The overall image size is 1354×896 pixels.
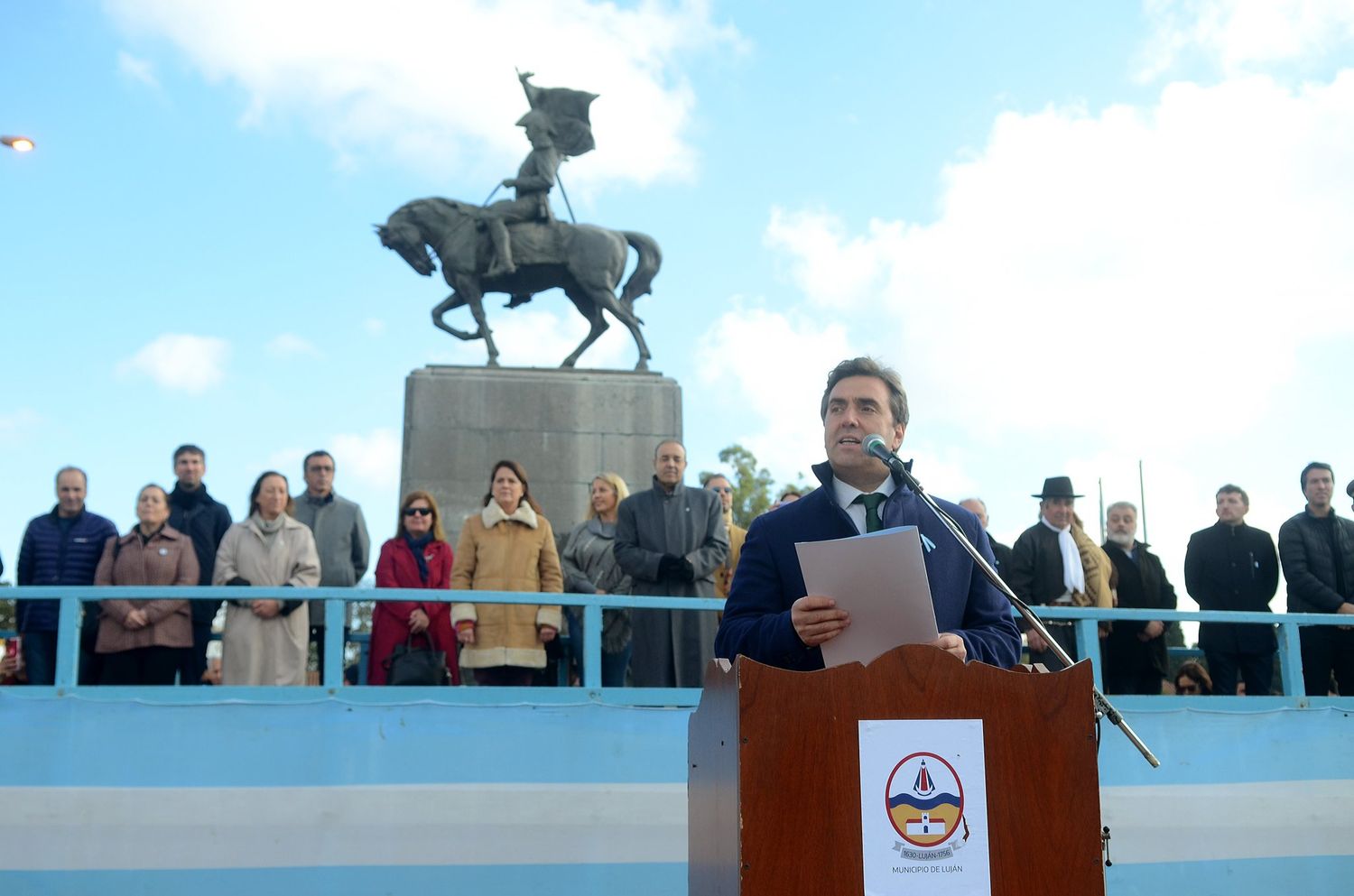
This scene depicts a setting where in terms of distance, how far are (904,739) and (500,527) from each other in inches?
191

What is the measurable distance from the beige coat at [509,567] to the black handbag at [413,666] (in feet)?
0.47

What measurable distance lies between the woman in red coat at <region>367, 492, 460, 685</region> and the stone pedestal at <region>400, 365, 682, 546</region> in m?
4.34

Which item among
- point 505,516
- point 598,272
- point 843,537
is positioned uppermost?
point 598,272

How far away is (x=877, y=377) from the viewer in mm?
3377

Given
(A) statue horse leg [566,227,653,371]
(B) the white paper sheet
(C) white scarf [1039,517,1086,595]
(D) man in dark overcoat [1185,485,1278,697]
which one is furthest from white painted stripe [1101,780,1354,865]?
(A) statue horse leg [566,227,653,371]

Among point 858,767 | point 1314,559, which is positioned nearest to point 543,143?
point 1314,559

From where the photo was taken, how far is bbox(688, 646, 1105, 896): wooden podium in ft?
8.06

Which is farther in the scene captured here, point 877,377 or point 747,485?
point 747,485

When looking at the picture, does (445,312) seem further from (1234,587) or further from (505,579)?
(1234,587)

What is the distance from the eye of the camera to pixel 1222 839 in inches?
238

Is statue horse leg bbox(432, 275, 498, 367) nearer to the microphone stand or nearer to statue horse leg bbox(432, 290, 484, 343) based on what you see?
statue horse leg bbox(432, 290, 484, 343)

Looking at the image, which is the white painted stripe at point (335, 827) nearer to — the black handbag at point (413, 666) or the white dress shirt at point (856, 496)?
the black handbag at point (413, 666)

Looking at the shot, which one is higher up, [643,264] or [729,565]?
[643,264]

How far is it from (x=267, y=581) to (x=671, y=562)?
2133 mm
